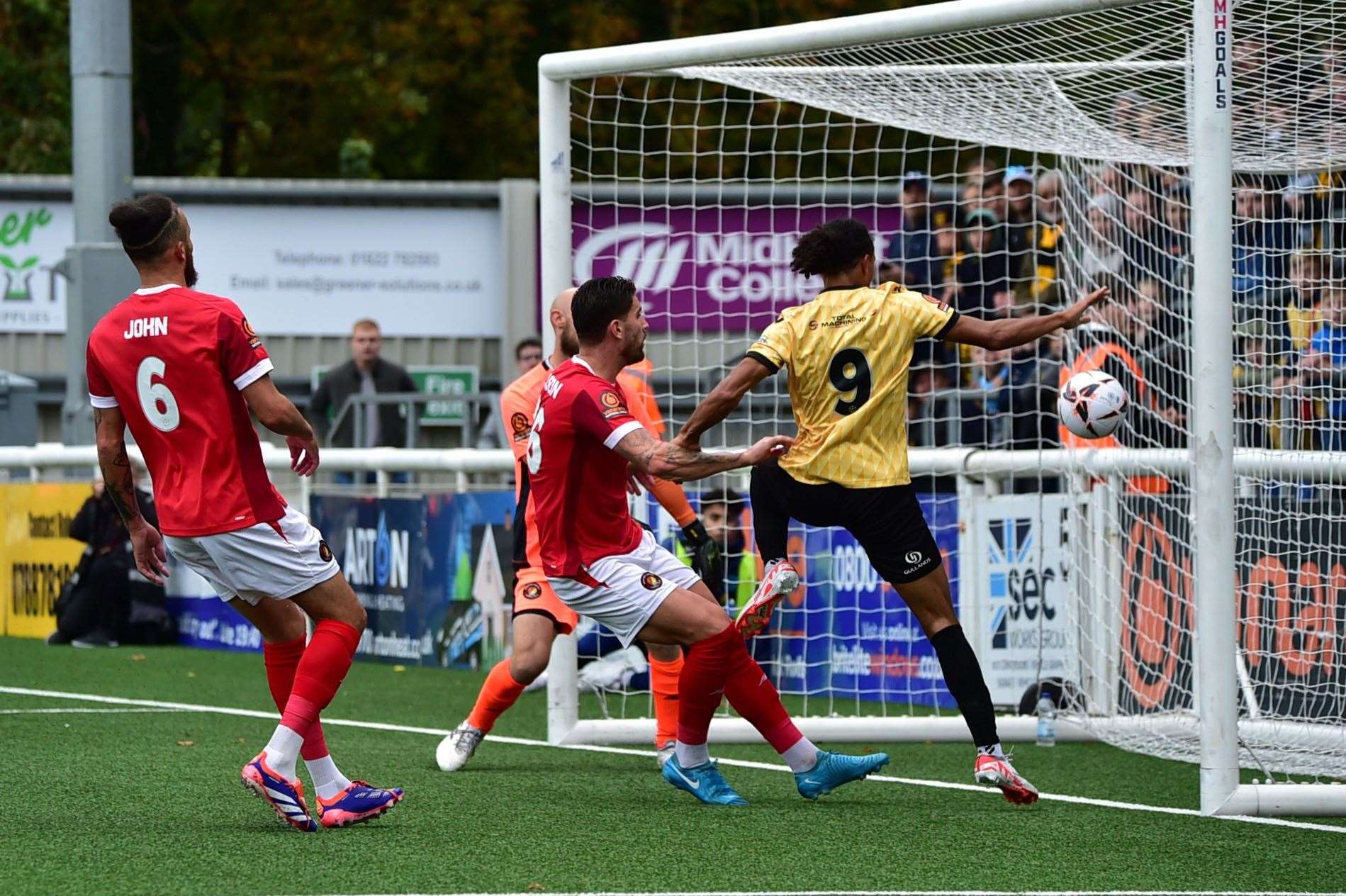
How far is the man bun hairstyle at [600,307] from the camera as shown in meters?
6.88

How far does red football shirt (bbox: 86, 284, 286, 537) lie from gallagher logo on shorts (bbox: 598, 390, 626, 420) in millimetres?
1090

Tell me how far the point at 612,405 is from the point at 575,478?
12.1 inches

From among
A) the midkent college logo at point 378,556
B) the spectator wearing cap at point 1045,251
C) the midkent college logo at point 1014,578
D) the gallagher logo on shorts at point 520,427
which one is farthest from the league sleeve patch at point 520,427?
the midkent college logo at point 378,556

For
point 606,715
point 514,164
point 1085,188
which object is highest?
point 514,164

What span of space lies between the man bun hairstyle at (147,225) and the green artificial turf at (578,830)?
1.82 m

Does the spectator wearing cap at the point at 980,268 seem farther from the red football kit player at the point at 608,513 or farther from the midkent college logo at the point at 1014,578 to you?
the red football kit player at the point at 608,513

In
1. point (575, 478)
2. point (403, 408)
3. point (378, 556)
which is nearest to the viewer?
point (575, 478)

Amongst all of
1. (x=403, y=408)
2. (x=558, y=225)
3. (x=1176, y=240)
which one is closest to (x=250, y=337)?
(x=558, y=225)

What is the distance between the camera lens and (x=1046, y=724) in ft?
30.2

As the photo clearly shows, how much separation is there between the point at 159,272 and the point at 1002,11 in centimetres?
326

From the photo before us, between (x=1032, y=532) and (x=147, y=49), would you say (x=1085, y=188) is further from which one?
(x=147, y=49)

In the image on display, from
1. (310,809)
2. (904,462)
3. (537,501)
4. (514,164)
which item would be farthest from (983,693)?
(514,164)

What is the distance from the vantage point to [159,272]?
6.38 metres

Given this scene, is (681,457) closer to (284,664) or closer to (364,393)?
(284,664)
